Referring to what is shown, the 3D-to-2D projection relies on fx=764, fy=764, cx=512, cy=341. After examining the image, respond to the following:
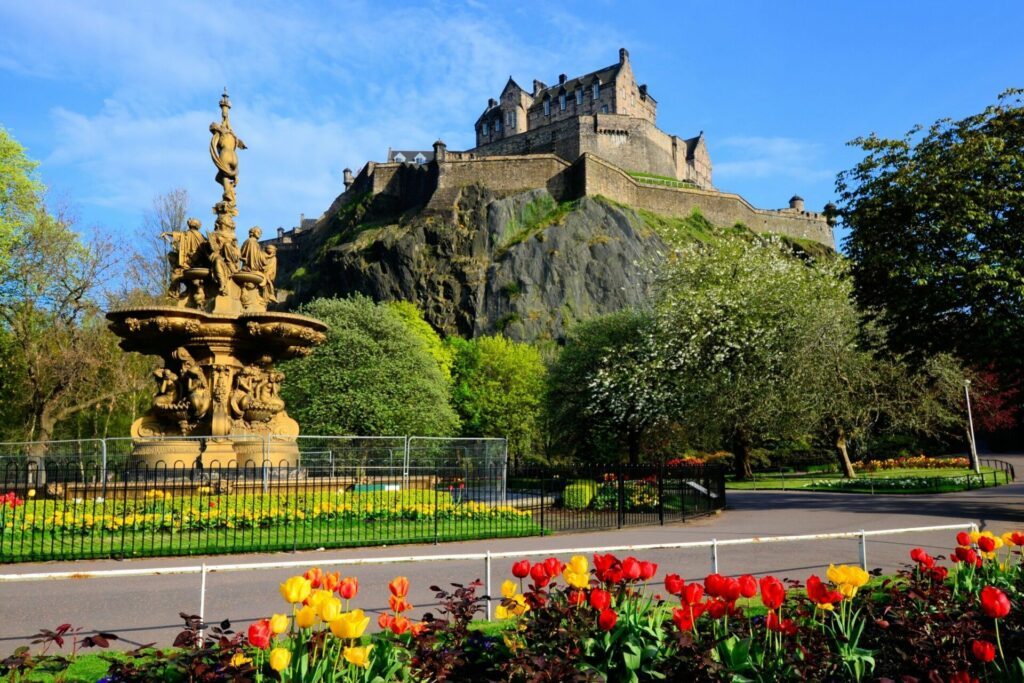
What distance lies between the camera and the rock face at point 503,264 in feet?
220

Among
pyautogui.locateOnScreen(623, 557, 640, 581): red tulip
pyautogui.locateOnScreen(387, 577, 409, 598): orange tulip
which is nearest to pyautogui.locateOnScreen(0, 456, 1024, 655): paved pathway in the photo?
pyautogui.locateOnScreen(387, 577, 409, 598): orange tulip

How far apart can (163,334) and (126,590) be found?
29.4ft

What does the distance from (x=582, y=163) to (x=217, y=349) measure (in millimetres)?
62633

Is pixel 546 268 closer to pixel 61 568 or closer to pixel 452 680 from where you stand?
pixel 61 568

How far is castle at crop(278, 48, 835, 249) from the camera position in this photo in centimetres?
7769

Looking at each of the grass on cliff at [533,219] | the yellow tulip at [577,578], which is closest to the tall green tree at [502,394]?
the grass on cliff at [533,219]

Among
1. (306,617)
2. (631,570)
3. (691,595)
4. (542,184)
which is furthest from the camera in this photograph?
(542,184)

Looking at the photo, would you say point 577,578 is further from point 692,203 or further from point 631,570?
point 692,203

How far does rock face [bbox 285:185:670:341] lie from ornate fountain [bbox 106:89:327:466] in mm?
46563

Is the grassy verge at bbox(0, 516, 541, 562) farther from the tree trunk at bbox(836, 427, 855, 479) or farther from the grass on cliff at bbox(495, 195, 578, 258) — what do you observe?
the grass on cliff at bbox(495, 195, 578, 258)

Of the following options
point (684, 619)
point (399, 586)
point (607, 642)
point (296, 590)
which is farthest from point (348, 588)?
point (684, 619)

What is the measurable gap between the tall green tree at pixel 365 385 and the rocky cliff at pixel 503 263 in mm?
23399

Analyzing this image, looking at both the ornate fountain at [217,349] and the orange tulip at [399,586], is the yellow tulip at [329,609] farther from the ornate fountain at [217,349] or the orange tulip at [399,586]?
the ornate fountain at [217,349]

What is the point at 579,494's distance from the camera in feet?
58.9
